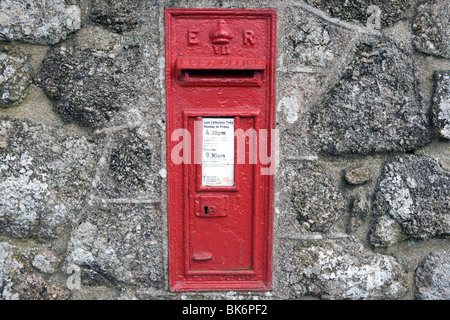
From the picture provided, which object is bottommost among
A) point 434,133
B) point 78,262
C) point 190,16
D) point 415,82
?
point 78,262

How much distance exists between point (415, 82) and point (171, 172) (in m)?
1.06

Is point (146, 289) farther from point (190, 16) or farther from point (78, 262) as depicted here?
Result: point (190, 16)

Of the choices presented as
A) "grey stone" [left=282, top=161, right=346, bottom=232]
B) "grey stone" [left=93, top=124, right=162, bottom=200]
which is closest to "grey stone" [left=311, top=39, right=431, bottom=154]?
"grey stone" [left=282, top=161, right=346, bottom=232]

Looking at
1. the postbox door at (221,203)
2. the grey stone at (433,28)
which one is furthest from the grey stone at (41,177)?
the grey stone at (433,28)

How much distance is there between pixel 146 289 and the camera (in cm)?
155

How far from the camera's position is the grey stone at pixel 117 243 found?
4.91 feet

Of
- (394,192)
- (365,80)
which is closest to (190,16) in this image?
(365,80)

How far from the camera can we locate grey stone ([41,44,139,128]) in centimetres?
142

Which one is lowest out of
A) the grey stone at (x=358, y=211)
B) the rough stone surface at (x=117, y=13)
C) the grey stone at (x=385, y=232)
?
the grey stone at (x=385, y=232)

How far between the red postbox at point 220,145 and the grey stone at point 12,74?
563 millimetres

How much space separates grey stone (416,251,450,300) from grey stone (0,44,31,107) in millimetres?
1796

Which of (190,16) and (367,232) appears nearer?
(190,16)

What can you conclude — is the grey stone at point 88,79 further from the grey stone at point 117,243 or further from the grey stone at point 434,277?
the grey stone at point 434,277

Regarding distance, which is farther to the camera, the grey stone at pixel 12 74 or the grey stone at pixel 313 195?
the grey stone at pixel 313 195
